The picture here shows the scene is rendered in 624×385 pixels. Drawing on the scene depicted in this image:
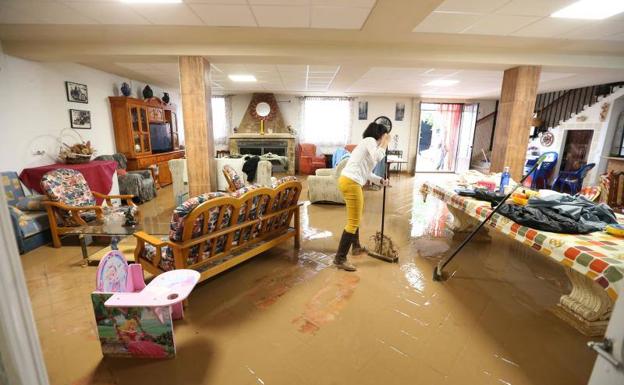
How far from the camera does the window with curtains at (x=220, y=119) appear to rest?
8.71m

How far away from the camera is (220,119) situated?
8.80 meters

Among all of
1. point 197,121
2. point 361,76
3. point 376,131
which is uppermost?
point 361,76

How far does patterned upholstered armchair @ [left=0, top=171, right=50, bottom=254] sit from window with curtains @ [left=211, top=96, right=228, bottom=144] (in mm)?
5549

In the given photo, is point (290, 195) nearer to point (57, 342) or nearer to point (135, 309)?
point (135, 309)

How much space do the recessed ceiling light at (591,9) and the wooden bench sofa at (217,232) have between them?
304 cm

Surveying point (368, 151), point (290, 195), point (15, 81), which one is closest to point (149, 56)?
point (15, 81)

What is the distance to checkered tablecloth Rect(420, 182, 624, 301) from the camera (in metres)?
1.39

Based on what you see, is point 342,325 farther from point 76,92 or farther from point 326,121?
point 326,121

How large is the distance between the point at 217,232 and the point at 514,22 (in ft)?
11.8

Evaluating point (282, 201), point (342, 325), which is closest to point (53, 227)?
point (282, 201)

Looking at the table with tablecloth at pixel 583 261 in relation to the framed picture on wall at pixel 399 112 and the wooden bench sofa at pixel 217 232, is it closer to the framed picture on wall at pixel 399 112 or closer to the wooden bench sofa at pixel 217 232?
the wooden bench sofa at pixel 217 232

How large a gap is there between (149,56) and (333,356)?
4.07 metres

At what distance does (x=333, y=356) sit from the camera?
1.74 metres

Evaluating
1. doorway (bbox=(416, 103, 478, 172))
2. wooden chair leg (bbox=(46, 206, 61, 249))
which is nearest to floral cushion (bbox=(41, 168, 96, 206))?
wooden chair leg (bbox=(46, 206, 61, 249))
